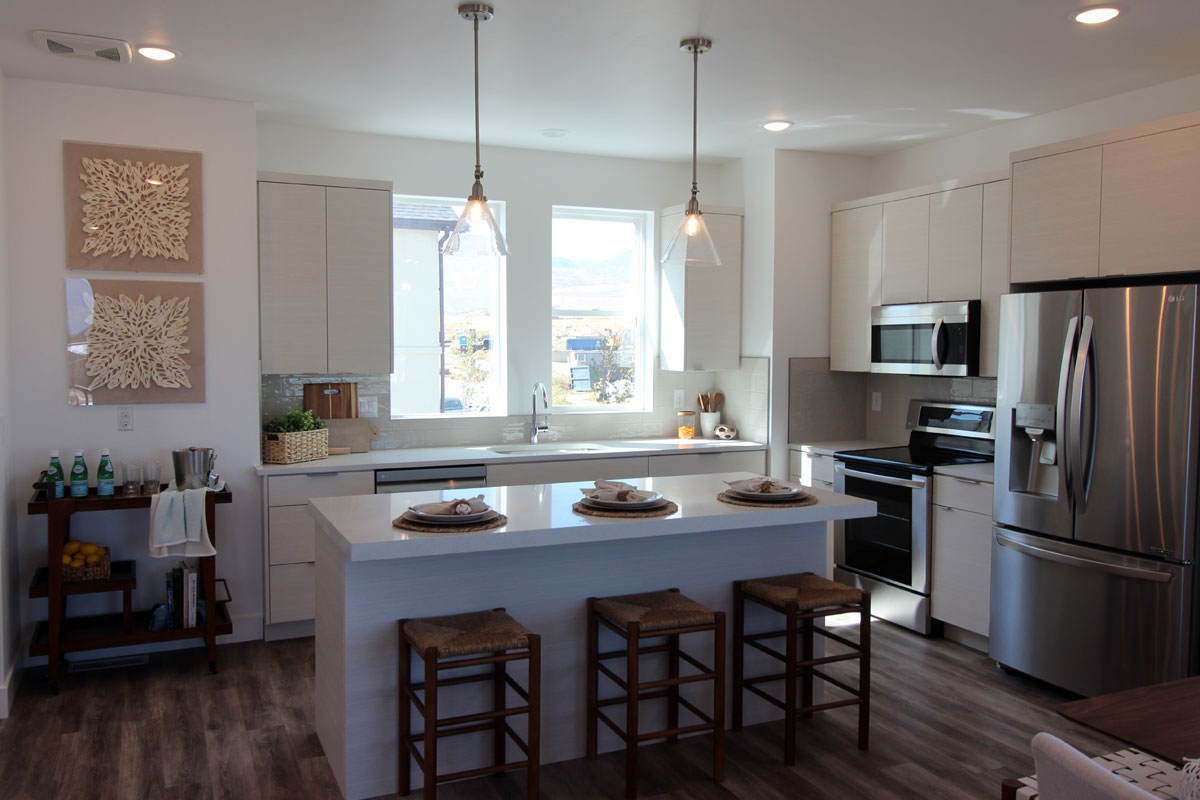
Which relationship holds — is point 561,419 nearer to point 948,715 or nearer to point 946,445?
point 946,445

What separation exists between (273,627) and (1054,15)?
4.26m

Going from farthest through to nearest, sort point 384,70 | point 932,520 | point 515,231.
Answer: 1. point 515,231
2. point 932,520
3. point 384,70

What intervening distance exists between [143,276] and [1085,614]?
4.36 metres

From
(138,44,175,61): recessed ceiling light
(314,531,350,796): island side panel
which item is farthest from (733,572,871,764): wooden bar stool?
(138,44,175,61): recessed ceiling light

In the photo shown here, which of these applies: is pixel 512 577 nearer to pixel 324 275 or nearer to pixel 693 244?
pixel 693 244

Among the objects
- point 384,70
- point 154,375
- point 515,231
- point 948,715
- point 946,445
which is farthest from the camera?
point 515,231

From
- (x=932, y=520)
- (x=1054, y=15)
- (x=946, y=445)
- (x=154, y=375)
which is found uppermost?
(x=1054, y=15)

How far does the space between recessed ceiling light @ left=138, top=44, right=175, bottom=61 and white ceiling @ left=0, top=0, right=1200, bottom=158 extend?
49mm

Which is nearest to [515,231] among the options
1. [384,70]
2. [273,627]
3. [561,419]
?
[561,419]

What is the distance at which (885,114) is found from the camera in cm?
449

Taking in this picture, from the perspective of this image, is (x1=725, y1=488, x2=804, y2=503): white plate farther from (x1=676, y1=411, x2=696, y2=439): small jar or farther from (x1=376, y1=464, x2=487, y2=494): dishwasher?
(x1=676, y1=411, x2=696, y2=439): small jar

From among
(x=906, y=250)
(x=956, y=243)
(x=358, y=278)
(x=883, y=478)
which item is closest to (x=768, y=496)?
(x=883, y=478)

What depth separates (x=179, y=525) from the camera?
384 cm

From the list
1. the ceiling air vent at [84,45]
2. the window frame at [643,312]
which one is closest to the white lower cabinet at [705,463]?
the window frame at [643,312]
